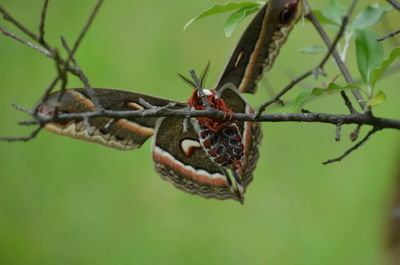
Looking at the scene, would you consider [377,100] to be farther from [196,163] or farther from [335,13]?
[196,163]

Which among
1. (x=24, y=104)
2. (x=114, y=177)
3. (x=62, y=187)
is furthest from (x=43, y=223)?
(x=24, y=104)

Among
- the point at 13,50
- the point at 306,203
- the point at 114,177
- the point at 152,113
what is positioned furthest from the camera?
the point at 13,50

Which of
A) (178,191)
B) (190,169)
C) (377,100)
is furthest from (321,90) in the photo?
(178,191)

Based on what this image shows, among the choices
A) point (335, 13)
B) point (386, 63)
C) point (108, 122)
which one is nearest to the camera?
point (386, 63)

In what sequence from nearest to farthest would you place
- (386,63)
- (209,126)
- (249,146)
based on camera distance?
(386,63), (209,126), (249,146)

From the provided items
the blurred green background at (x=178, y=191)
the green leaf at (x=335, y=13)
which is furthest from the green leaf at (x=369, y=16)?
Answer: the blurred green background at (x=178, y=191)

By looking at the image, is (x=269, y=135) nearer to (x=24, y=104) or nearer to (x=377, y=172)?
(x=377, y=172)

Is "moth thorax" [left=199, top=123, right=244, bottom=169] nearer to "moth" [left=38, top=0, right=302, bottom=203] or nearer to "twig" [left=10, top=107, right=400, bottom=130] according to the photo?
"moth" [left=38, top=0, right=302, bottom=203]
